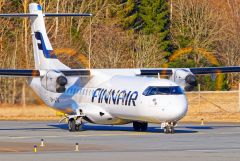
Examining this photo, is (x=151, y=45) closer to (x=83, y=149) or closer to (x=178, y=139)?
(x=178, y=139)

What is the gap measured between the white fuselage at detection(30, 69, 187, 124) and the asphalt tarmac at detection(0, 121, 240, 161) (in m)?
0.74

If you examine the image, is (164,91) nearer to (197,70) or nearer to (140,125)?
(140,125)

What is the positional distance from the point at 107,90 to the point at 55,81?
218 cm

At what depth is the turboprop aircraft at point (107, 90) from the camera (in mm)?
35219

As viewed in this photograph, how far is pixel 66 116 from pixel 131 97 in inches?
169

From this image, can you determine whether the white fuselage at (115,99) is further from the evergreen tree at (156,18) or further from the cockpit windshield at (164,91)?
the evergreen tree at (156,18)

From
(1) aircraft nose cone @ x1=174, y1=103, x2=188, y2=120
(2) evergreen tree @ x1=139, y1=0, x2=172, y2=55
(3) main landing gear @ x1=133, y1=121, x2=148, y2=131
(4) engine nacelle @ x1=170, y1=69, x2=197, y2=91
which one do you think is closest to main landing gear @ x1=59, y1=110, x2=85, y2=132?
(3) main landing gear @ x1=133, y1=121, x2=148, y2=131

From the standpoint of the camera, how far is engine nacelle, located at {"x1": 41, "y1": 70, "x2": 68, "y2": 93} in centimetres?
3759

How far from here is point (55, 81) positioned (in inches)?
1480

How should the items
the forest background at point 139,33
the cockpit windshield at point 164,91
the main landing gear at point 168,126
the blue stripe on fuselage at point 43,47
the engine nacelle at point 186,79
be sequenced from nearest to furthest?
the cockpit windshield at point 164,91, the main landing gear at point 168,126, the engine nacelle at point 186,79, the blue stripe on fuselage at point 43,47, the forest background at point 139,33

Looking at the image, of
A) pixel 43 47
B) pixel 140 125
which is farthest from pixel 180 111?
pixel 43 47

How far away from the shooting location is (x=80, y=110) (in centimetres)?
3888

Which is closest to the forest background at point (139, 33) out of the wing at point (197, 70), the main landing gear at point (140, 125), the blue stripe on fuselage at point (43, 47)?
the blue stripe on fuselage at point (43, 47)

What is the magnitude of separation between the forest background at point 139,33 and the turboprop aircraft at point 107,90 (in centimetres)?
1843
